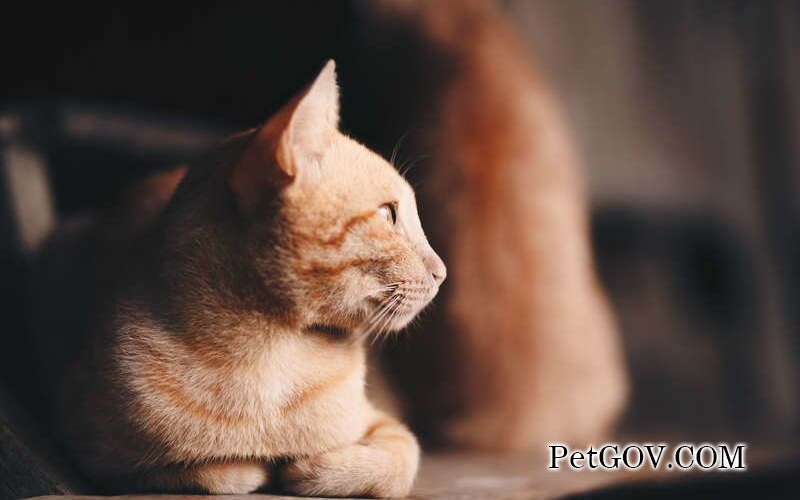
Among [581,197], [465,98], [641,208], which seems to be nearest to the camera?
[465,98]

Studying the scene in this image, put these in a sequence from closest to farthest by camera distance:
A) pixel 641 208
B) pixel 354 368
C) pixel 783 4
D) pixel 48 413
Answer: pixel 354 368
pixel 48 413
pixel 641 208
pixel 783 4

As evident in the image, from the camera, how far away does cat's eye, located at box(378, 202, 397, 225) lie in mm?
1062

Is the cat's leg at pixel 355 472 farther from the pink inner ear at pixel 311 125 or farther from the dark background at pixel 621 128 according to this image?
the dark background at pixel 621 128

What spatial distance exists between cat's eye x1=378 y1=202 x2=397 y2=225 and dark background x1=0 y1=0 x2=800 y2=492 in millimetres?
797

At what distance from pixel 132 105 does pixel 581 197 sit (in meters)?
1.34

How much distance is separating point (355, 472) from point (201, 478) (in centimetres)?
20

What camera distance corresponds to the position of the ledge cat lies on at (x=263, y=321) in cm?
101

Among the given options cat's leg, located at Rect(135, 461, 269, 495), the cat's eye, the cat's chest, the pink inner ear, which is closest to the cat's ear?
the pink inner ear

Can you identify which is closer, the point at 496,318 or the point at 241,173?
the point at 241,173

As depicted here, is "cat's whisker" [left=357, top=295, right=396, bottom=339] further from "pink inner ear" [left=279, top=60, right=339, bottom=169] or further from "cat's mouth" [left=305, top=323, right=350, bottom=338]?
"pink inner ear" [left=279, top=60, right=339, bottom=169]

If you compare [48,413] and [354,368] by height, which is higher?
[354,368]

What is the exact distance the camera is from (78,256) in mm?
1476

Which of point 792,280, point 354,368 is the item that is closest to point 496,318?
point 354,368

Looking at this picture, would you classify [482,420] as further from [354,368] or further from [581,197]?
[354,368]
